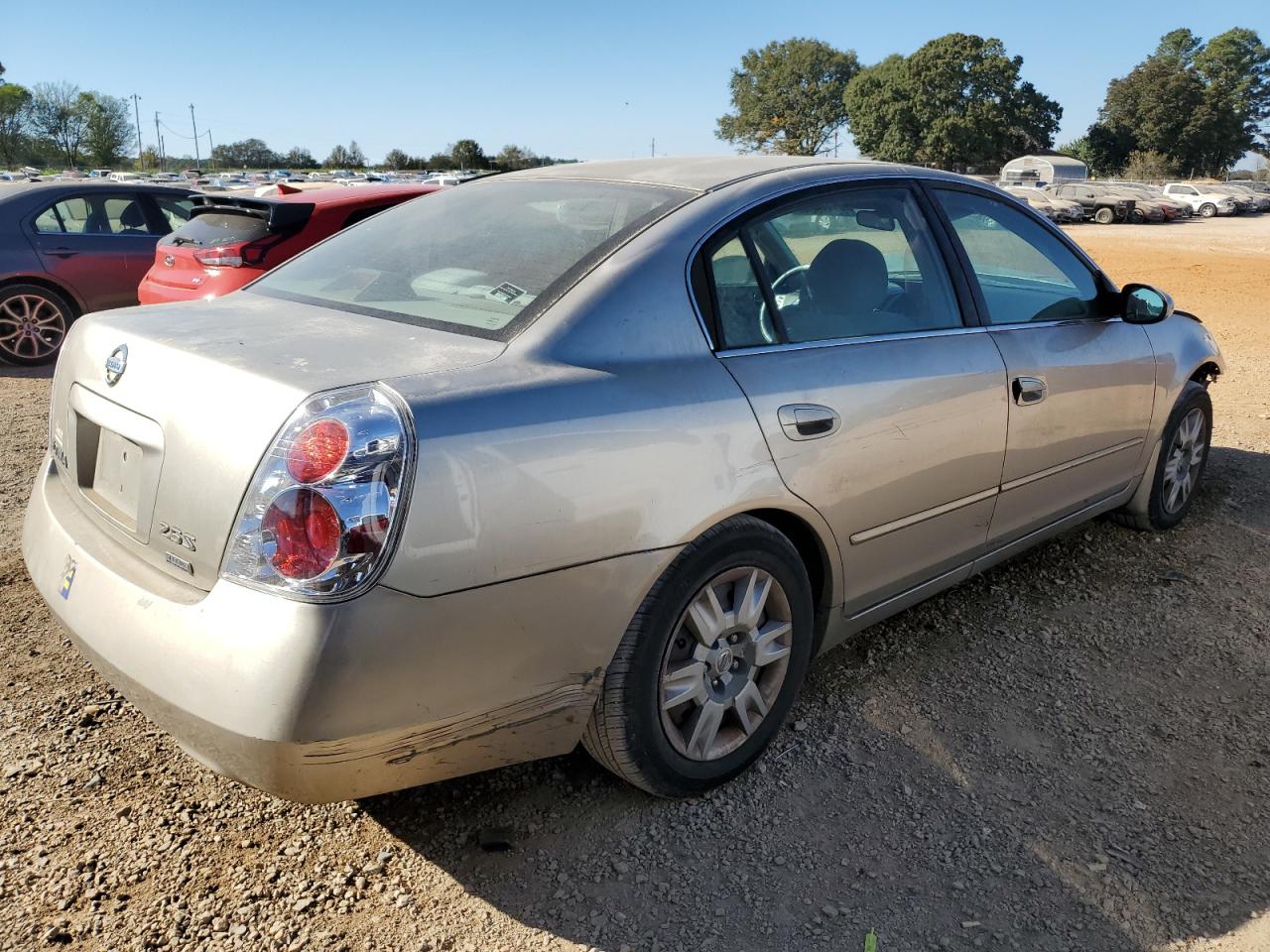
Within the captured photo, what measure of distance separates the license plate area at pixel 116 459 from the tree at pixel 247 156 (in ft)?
460

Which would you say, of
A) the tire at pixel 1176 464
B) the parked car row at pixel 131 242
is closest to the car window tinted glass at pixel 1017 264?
the tire at pixel 1176 464

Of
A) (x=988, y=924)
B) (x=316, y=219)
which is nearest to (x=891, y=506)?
(x=988, y=924)

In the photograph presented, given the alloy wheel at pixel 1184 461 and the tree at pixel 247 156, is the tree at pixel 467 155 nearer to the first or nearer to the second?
the tree at pixel 247 156

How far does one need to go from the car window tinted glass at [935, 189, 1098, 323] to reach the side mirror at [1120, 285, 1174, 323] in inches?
4.5

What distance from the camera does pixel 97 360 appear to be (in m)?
2.43

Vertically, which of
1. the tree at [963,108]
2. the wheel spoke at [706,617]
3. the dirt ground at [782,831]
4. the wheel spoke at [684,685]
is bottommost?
the dirt ground at [782,831]

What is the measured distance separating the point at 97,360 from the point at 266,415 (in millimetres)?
769

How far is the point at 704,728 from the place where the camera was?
2.54 meters

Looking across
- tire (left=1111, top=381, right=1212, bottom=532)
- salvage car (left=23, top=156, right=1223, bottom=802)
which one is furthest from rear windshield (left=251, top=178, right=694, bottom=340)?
tire (left=1111, top=381, right=1212, bottom=532)

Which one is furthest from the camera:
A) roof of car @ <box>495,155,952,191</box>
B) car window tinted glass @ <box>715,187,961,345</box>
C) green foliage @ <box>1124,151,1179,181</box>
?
green foliage @ <box>1124,151,1179,181</box>

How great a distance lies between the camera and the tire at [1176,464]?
436 cm

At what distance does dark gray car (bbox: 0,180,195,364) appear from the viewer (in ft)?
27.2

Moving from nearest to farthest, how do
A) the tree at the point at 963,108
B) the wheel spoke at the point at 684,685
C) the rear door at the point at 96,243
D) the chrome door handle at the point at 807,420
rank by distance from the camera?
the wheel spoke at the point at 684,685 < the chrome door handle at the point at 807,420 < the rear door at the point at 96,243 < the tree at the point at 963,108

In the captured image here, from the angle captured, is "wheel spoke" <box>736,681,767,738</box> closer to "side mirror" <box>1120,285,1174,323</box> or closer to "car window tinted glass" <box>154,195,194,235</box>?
"side mirror" <box>1120,285,1174,323</box>
